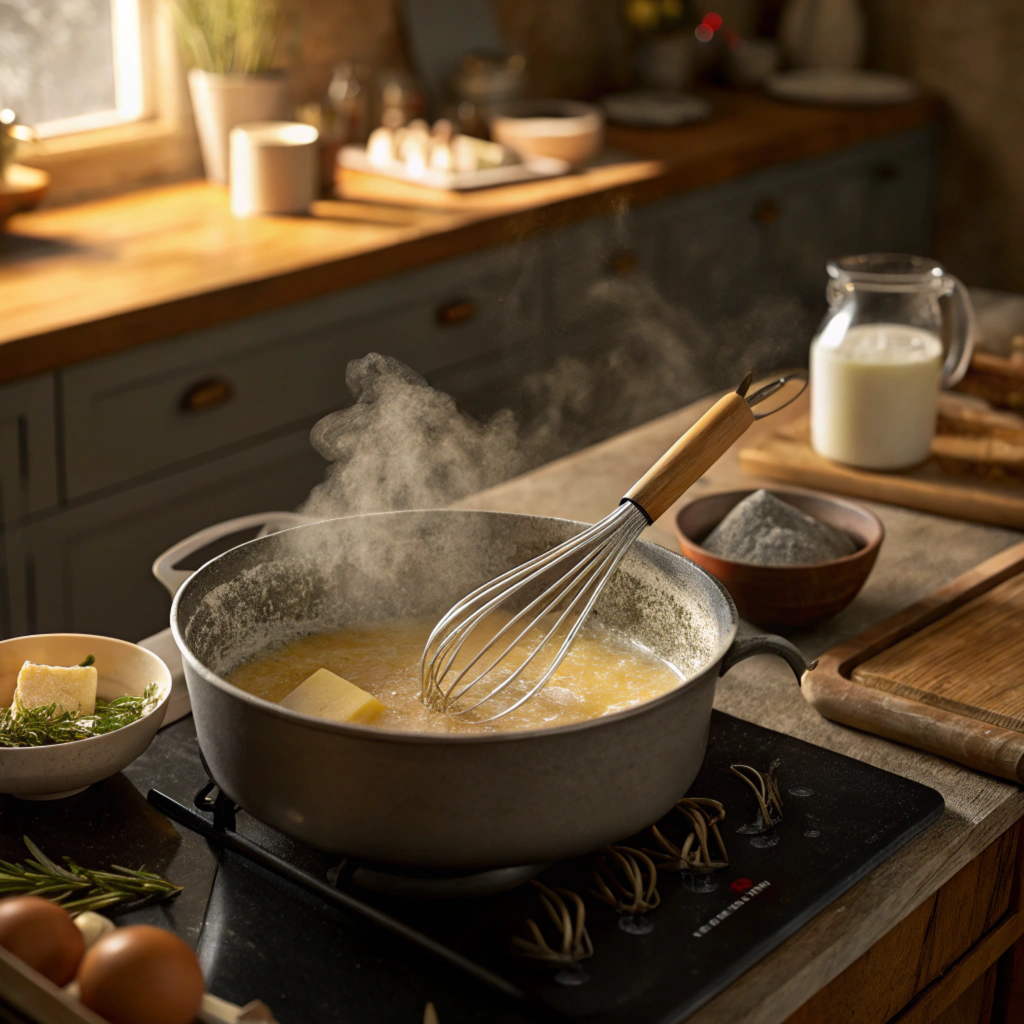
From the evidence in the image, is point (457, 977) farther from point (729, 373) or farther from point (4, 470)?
point (729, 373)

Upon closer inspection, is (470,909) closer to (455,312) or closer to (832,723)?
(832,723)

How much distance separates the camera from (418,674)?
945 mm

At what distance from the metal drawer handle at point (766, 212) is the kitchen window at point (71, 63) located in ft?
4.45

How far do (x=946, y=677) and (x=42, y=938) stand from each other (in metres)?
0.71

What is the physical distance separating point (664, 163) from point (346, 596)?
78.6 inches

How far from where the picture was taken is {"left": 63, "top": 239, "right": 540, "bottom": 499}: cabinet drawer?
1916 mm

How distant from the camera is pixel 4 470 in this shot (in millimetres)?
1800

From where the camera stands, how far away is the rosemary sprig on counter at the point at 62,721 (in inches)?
34.5

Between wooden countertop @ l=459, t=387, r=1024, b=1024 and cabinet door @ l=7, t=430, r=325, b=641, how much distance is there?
0.77 m

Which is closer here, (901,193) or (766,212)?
(766,212)

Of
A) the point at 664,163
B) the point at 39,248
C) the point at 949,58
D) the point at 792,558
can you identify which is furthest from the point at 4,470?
the point at 949,58

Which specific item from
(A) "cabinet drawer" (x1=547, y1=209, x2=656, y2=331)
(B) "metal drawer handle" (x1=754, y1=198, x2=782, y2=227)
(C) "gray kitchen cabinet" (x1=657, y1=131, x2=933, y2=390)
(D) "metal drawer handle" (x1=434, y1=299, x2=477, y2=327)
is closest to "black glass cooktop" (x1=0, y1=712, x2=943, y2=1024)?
(D) "metal drawer handle" (x1=434, y1=299, x2=477, y2=327)

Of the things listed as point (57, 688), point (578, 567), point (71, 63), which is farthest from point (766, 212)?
point (57, 688)

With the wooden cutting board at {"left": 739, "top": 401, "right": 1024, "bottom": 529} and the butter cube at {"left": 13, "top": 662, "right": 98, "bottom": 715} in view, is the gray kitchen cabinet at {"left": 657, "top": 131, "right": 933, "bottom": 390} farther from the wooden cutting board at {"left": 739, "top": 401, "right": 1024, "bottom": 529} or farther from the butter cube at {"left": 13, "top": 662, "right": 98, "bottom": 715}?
the butter cube at {"left": 13, "top": 662, "right": 98, "bottom": 715}
